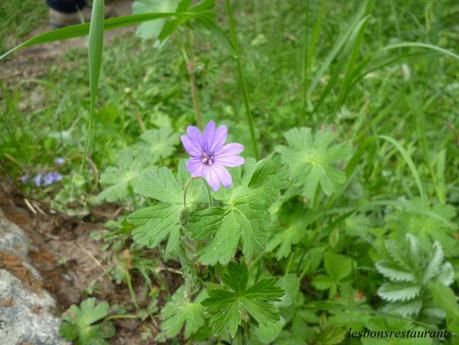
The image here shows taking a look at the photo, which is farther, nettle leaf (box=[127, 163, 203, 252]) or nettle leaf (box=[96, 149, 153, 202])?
nettle leaf (box=[96, 149, 153, 202])

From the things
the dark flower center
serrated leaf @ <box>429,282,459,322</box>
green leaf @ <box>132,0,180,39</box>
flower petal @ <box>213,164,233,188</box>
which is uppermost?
green leaf @ <box>132,0,180,39</box>

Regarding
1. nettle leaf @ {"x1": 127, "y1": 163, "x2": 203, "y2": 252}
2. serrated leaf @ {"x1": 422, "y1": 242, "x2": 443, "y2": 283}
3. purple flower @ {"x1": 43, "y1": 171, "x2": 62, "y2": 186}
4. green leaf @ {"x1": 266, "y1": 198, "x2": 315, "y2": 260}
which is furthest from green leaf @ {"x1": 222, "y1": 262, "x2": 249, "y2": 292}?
purple flower @ {"x1": 43, "y1": 171, "x2": 62, "y2": 186}

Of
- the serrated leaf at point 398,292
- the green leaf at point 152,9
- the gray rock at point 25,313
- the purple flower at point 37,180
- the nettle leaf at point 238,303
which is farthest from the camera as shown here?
the purple flower at point 37,180

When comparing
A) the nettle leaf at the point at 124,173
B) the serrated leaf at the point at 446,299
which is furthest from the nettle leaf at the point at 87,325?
the serrated leaf at the point at 446,299

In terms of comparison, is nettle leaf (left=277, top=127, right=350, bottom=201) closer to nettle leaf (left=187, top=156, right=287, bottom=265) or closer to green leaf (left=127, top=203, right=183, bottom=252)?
nettle leaf (left=187, top=156, right=287, bottom=265)

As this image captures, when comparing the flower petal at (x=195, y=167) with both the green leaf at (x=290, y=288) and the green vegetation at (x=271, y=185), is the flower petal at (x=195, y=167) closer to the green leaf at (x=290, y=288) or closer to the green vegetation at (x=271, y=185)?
the green vegetation at (x=271, y=185)

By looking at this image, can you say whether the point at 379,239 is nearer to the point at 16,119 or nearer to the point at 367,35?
the point at 16,119
